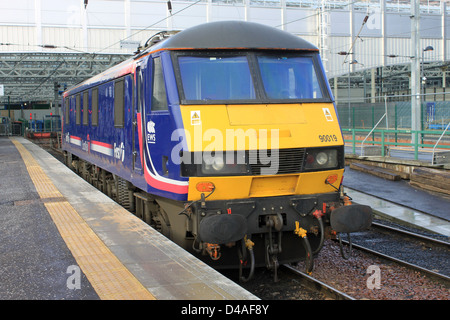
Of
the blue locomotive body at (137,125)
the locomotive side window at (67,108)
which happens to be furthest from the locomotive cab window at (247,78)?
the locomotive side window at (67,108)

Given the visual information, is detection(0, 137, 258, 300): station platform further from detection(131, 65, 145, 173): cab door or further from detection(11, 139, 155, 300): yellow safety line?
detection(131, 65, 145, 173): cab door

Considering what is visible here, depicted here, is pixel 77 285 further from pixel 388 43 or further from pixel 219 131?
pixel 388 43

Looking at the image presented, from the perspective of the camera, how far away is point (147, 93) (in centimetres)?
704

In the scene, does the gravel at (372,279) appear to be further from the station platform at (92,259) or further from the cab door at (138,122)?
the cab door at (138,122)

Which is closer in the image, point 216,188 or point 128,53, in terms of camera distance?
point 216,188

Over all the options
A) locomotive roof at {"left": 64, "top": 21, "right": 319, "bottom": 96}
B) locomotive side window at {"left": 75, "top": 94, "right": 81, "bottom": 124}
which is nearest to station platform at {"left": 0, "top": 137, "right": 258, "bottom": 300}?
locomotive roof at {"left": 64, "top": 21, "right": 319, "bottom": 96}

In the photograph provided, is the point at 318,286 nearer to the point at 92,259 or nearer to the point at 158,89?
the point at 92,259

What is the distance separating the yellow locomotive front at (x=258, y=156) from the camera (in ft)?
19.6

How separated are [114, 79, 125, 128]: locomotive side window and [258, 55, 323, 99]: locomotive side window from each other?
110 inches

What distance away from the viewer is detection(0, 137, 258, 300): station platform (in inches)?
191

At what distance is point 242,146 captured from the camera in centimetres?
598
